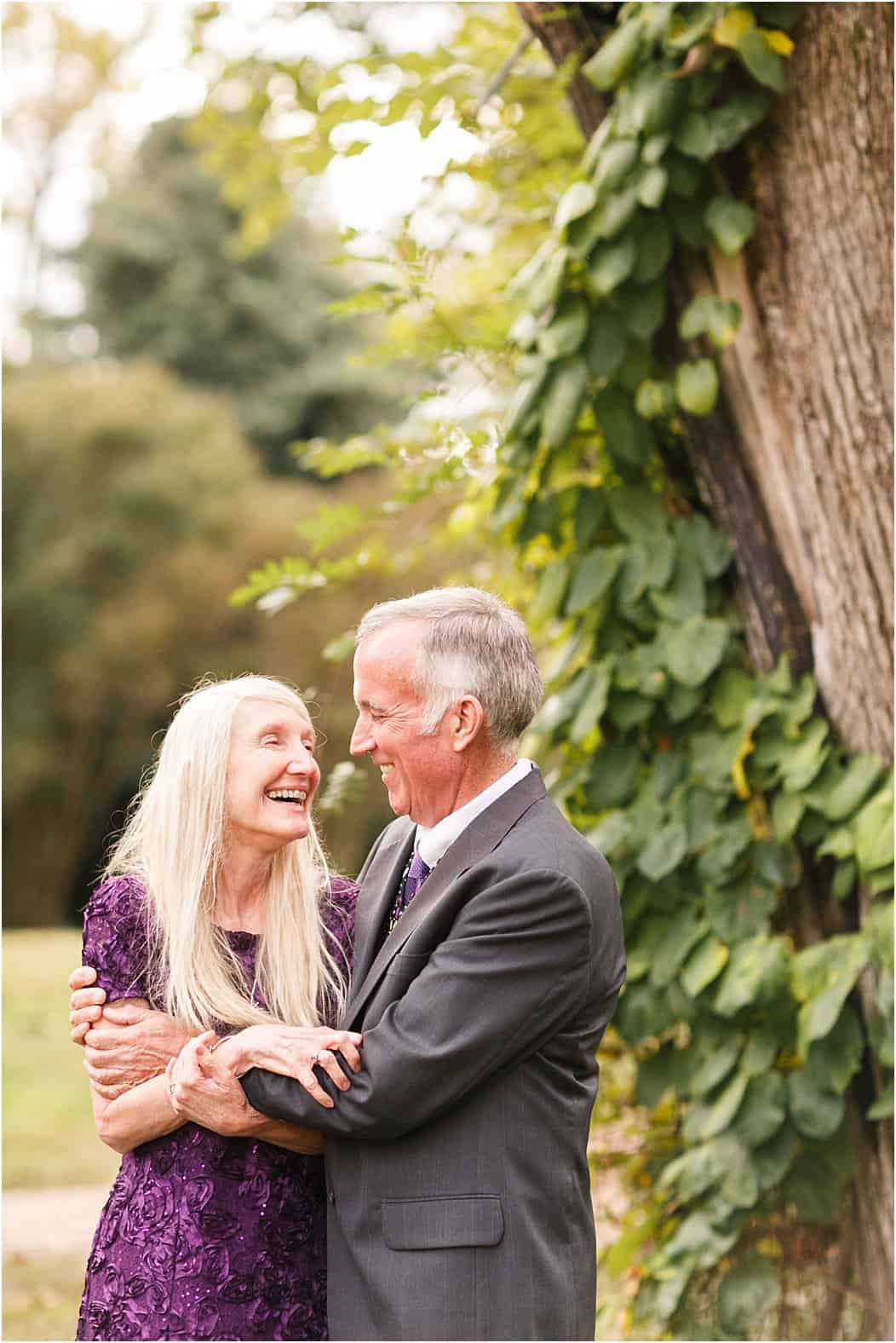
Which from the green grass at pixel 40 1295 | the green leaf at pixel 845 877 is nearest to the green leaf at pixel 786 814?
the green leaf at pixel 845 877

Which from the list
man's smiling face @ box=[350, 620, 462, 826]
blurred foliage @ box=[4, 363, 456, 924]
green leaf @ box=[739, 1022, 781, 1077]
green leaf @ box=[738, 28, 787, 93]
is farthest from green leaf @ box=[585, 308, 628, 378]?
blurred foliage @ box=[4, 363, 456, 924]

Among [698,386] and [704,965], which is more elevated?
[698,386]

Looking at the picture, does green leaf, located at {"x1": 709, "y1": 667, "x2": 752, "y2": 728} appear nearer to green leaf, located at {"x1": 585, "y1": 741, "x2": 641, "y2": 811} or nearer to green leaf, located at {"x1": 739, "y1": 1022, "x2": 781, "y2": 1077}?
green leaf, located at {"x1": 585, "y1": 741, "x2": 641, "y2": 811}

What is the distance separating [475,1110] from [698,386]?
5.86ft

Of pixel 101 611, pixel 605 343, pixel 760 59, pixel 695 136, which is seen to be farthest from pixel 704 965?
pixel 101 611

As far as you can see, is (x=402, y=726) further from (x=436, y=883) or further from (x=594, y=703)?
(x=594, y=703)

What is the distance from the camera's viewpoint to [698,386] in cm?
308

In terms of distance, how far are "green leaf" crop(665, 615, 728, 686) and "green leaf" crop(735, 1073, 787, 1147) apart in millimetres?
893

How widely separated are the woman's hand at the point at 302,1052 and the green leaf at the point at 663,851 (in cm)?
126

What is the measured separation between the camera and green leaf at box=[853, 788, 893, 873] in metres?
2.85

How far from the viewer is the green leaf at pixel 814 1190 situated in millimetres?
3047

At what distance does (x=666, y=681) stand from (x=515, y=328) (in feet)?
2.99

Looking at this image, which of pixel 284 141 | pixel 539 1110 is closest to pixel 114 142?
pixel 284 141

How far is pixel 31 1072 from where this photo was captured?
7617 millimetres
